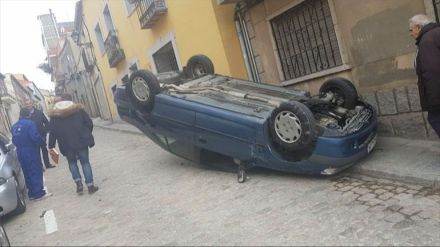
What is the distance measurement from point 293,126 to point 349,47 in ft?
7.38

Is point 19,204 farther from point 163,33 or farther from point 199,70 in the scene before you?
point 163,33

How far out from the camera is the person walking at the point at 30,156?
7.44m

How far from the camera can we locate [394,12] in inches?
229

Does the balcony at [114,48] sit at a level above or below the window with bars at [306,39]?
above

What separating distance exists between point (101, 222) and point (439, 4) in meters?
4.74

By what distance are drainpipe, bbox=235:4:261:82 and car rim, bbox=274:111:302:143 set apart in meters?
3.89

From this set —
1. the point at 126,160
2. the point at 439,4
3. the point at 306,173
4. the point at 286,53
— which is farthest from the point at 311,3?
the point at 126,160

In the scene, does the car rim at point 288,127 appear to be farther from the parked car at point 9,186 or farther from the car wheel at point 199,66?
the parked car at point 9,186

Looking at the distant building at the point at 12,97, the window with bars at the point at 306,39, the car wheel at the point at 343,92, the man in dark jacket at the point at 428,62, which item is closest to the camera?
the man in dark jacket at the point at 428,62

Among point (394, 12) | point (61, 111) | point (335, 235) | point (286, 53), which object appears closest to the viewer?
point (335, 235)

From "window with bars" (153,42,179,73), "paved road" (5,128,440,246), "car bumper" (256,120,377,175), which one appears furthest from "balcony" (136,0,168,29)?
"car bumper" (256,120,377,175)

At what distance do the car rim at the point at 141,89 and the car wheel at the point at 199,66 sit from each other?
1.17 meters

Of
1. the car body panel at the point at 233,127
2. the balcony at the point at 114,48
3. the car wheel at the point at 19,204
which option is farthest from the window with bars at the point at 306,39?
the balcony at the point at 114,48

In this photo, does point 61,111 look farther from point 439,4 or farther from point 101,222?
point 439,4
